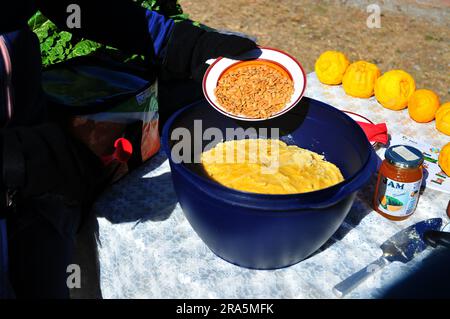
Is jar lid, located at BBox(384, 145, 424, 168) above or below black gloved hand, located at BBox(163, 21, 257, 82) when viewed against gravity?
below

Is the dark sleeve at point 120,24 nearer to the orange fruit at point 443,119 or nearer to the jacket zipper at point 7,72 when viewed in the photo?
the jacket zipper at point 7,72

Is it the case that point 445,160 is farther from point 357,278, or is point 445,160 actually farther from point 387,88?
point 357,278

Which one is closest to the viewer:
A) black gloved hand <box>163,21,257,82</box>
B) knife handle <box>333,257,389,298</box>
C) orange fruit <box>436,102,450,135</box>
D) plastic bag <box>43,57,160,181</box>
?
knife handle <box>333,257,389,298</box>

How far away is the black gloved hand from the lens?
5.06 feet

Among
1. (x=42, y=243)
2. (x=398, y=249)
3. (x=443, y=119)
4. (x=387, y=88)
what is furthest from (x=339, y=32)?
(x=42, y=243)

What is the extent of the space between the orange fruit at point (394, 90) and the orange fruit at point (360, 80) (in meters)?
0.04

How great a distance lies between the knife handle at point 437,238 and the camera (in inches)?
51.0

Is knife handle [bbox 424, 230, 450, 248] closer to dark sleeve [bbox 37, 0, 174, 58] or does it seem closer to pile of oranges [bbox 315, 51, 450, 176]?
pile of oranges [bbox 315, 51, 450, 176]

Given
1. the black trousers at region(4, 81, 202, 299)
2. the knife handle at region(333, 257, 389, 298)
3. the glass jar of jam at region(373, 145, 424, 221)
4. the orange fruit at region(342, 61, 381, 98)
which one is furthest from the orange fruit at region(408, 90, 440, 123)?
the black trousers at region(4, 81, 202, 299)

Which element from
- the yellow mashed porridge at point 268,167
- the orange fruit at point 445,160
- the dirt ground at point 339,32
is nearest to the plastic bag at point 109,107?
the yellow mashed porridge at point 268,167

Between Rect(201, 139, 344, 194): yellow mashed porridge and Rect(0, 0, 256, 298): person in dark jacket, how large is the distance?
313mm

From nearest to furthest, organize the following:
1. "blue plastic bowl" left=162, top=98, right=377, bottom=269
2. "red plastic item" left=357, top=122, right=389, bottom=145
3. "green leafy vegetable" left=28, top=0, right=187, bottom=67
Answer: "blue plastic bowl" left=162, top=98, right=377, bottom=269, "red plastic item" left=357, top=122, right=389, bottom=145, "green leafy vegetable" left=28, top=0, right=187, bottom=67

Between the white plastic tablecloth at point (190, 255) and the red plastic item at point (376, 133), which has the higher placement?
the red plastic item at point (376, 133)

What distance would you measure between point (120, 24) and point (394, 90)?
3.41 feet
